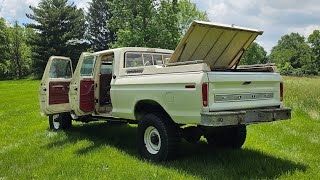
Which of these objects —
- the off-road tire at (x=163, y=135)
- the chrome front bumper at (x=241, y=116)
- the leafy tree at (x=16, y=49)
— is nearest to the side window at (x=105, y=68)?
the off-road tire at (x=163, y=135)

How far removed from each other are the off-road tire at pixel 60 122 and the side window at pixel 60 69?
3.62 feet

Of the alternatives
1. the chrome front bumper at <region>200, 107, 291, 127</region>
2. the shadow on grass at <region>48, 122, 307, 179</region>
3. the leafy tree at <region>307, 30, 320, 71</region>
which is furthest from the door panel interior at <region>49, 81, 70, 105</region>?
the leafy tree at <region>307, 30, 320, 71</region>

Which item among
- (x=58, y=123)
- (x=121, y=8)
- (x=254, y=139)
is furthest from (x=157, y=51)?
(x=121, y=8)

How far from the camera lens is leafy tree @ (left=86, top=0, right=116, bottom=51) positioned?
2638 inches

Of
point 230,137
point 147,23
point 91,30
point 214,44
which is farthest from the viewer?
point 91,30

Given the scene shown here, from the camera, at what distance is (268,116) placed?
632 centimetres

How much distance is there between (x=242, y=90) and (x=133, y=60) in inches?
107

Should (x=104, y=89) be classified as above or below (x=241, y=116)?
above

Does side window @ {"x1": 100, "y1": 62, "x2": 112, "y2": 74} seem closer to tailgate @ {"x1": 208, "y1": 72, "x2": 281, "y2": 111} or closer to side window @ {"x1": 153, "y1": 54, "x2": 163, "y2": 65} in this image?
side window @ {"x1": 153, "y1": 54, "x2": 163, "y2": 65}

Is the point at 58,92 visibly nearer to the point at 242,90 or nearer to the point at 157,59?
the point at 157,59

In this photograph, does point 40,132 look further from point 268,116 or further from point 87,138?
point 268,116

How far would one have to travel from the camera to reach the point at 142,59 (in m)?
8.23

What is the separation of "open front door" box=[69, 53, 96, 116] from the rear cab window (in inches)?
44.0

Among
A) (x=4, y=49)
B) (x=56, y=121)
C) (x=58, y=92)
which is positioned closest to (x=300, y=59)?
(x=4, y=49)
